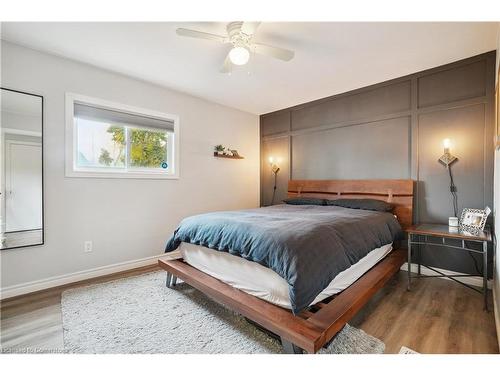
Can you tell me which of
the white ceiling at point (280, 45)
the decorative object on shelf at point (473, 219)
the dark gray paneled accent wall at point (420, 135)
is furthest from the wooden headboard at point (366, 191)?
the white ceiling at point (280, 45)

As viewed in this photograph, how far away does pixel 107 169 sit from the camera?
310 cm

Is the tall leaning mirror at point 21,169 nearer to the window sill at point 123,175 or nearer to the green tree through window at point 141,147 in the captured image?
the window sill at point 123,175

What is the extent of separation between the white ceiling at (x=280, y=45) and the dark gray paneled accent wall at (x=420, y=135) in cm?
22

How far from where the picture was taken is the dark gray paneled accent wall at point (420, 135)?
105 inches

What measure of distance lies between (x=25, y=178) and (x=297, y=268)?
9.25 feet

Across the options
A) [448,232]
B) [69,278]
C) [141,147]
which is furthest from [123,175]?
[448,232]

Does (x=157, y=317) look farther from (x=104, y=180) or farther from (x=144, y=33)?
(x=144, y=33)

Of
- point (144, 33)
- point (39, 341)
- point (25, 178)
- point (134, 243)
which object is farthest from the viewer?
point (134, 243)

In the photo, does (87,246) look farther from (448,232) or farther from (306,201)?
(448,232)

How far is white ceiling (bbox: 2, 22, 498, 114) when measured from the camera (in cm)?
216

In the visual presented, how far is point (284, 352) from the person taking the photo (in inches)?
59.9


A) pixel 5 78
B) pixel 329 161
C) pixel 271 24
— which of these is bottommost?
pixel 329 161

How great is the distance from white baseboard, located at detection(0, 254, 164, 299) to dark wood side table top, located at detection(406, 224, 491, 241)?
3.32 m

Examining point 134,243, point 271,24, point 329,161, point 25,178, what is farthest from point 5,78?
point 329,161
